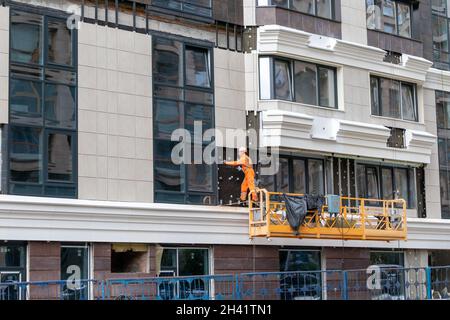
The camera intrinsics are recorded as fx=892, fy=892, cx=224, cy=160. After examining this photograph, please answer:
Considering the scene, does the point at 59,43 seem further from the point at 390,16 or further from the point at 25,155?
the point at 390,16

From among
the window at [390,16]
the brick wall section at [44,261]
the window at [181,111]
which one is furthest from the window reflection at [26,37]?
the window at [390,16]

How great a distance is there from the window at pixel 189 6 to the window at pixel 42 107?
3483 mm

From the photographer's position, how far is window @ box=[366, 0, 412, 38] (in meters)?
33.6

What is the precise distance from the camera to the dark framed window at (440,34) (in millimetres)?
36156

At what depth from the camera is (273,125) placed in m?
28.8

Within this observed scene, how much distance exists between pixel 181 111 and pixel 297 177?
17.2 ft

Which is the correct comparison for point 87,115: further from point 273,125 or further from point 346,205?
point 346,205

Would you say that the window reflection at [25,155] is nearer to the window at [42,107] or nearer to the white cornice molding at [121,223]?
the window at [42,107]

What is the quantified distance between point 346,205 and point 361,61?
5.27 meters

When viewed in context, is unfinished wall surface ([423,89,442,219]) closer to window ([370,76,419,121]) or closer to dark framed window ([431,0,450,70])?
window ([370,76,419,121])

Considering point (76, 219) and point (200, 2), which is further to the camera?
point (200, 2)

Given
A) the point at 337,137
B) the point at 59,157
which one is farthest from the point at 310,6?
the point at 59,157
